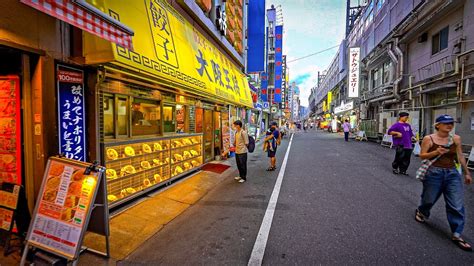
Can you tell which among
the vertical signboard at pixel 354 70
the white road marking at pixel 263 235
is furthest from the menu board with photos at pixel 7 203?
the vertical signboard at pixel 354 70

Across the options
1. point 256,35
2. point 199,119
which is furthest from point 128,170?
point 256,35

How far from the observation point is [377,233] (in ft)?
12.3

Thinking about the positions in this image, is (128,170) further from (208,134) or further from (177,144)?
(208,134)

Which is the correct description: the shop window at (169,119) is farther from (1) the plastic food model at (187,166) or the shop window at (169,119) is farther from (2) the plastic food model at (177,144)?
(1) the plastic food model at (187,166)

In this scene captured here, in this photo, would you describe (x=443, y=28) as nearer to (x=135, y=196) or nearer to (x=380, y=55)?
(x=380, y=55)

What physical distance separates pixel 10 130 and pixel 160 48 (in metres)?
3.32

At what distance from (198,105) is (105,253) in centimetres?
637

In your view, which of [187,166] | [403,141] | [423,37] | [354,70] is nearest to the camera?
[403,141]

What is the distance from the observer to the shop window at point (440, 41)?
13264 mm

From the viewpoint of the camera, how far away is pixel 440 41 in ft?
45.5

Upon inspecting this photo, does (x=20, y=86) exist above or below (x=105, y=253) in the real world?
above

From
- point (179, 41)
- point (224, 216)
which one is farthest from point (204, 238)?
point (179, 41)

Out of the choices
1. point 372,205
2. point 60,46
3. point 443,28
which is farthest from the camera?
point 443,28

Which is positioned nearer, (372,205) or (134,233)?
(134,233)
